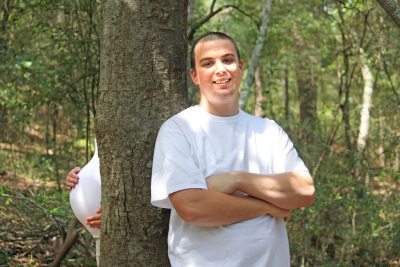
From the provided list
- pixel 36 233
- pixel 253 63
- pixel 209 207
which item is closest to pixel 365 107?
pixel 253 63

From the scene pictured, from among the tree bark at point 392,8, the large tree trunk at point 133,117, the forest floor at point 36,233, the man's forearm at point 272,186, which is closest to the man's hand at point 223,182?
the man's forearm at point 272,186

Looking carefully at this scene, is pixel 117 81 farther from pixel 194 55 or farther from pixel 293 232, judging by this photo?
pixel 293 232

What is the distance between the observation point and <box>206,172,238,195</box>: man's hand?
8.61 feet

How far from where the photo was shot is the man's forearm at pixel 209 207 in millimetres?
2559

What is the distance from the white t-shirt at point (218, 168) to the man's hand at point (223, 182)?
41 millimetres

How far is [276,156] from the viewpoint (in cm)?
287

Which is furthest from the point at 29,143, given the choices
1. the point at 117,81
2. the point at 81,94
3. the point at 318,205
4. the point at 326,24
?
the point at 117,81

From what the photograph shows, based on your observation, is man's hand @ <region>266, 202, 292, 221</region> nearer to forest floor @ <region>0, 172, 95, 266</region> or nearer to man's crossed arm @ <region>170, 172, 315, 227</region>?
man's crossed arm @ <region>170, 172, 315, 227</region>

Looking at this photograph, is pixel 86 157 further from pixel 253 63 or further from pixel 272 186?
pixel 272 186

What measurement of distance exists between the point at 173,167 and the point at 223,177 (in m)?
0.23

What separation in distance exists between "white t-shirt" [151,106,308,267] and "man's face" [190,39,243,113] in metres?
0.09

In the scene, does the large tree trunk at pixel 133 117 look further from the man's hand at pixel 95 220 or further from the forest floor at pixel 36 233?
the forest floor at pixel 36 233

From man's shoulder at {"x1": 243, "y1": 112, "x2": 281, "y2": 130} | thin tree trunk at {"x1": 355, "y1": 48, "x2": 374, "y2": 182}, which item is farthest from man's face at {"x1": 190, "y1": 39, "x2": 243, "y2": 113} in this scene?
thin tree trunk at {"x1": 355, "y1": 48, "x2": 374, "y2": 182}

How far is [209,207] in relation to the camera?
2570 millimetres
